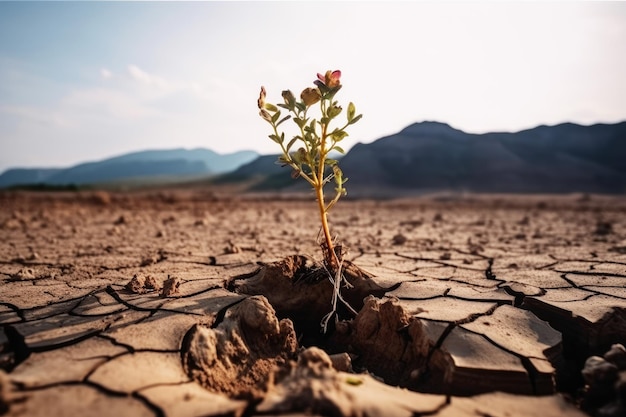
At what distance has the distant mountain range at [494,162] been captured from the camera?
21.8 meters

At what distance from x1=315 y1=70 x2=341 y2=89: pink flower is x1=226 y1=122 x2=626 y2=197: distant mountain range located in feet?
59.6

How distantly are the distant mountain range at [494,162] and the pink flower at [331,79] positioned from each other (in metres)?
18.2

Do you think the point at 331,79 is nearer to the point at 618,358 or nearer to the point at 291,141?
the point at 291,141

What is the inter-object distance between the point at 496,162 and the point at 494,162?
5.1 inches

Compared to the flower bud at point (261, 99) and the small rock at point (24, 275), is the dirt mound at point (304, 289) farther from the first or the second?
the small rock at point (24, 275)

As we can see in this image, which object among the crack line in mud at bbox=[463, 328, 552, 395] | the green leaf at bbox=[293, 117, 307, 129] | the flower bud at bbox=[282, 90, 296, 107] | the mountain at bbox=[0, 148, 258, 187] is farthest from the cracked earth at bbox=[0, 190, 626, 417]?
the mountain at bbox=[0, 148, 258, 187]

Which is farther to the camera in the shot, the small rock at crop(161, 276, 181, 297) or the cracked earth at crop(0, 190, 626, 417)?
the small rock at crop(161, 276, 181, 297)

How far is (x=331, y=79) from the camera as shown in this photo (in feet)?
5.59

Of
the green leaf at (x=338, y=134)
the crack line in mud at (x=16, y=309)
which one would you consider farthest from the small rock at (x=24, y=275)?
the green leaf at (x=338, y=134)

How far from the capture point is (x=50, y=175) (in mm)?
155375

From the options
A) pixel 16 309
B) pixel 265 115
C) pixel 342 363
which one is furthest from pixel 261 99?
pixel 16 309

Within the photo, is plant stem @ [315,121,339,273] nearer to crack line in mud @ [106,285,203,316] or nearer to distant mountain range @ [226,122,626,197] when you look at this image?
crack line in mud @ [106,285,203,316]

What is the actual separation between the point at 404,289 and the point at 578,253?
7.11ft

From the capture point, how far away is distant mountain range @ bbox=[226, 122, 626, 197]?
21828mm
